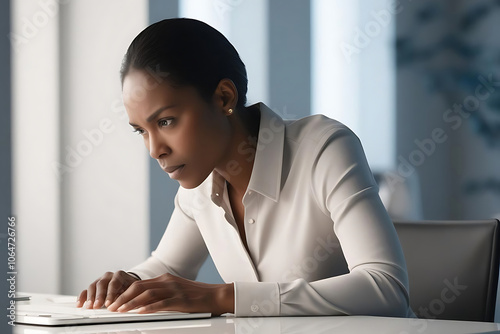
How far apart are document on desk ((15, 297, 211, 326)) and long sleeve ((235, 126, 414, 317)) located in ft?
0.34

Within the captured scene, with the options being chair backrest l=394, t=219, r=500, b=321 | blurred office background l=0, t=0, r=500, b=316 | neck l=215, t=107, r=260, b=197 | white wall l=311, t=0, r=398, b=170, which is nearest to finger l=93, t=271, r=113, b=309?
neck l=215, t=107, r=260, b=197

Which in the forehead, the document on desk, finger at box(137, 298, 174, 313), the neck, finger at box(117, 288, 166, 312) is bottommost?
the document on desk

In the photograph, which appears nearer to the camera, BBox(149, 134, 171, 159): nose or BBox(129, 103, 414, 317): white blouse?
BBox(129, 103, 414, 317): white blouse

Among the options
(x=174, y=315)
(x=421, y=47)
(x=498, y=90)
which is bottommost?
(x=174, y=315)

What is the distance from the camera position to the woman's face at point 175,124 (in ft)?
3.79

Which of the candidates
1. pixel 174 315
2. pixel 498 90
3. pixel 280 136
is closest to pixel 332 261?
pixel 280 136

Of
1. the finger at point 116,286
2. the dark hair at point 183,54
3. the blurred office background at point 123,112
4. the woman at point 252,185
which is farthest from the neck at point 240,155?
the blurred office background at point 123,112

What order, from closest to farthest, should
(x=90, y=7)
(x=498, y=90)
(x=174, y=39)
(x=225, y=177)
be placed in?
(x=174, y=39)
(x=225, y=177)
(x=90, y=7)
(x=498, y=90)

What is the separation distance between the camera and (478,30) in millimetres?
3180

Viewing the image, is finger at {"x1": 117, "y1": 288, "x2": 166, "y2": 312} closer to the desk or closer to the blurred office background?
the desk

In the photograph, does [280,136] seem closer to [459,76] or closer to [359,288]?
[359,288]

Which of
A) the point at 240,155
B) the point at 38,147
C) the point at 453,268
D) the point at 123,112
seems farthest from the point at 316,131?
the point at 38,147

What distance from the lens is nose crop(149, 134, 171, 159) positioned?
1.17 m

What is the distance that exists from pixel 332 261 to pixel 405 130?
79.5 inches
